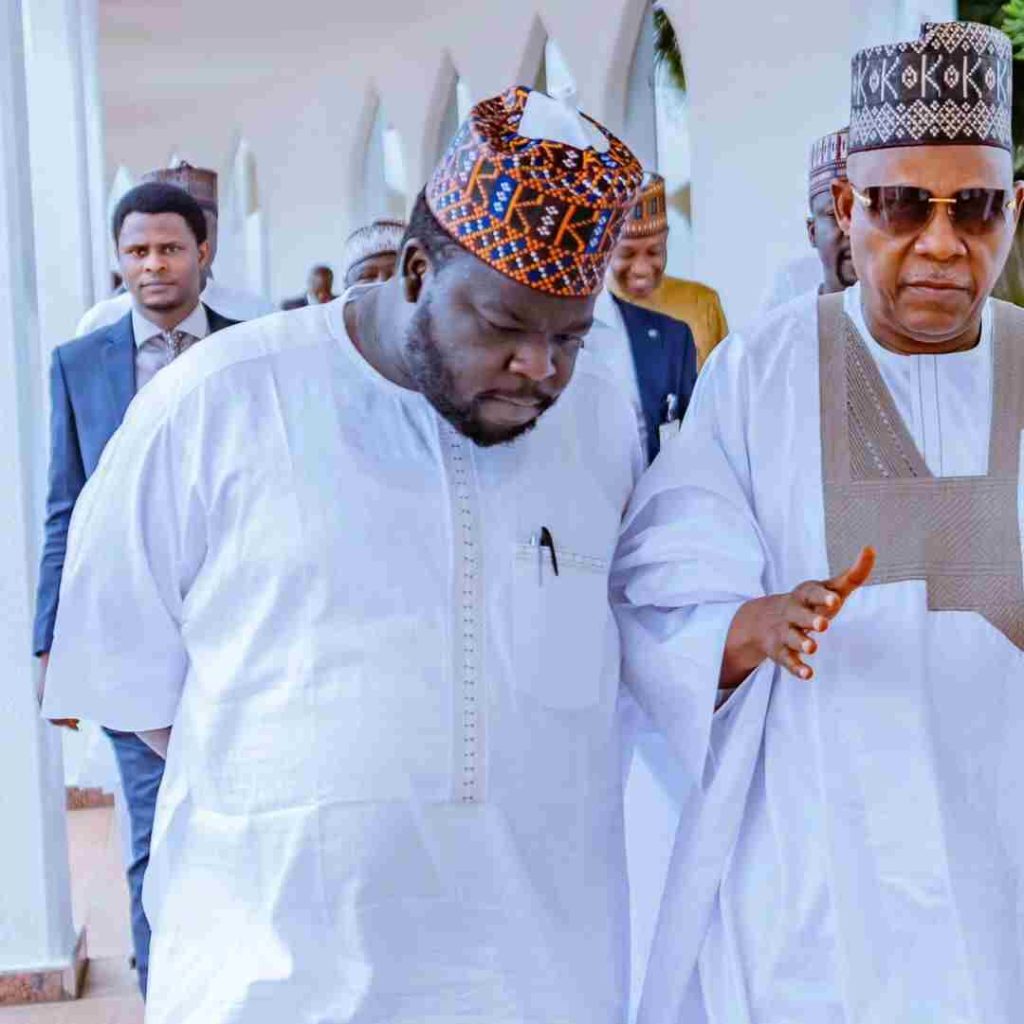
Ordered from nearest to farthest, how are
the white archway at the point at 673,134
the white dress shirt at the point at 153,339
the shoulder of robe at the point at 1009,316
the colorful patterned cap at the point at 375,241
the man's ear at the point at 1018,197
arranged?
the man's ear at the point at 1018,197, the shoulder of robe at the point at 1009,316, the white dress shirt at the point at 153,339, the colorful patterned cap at the point at 375,241, the white archway at the point at 673,134

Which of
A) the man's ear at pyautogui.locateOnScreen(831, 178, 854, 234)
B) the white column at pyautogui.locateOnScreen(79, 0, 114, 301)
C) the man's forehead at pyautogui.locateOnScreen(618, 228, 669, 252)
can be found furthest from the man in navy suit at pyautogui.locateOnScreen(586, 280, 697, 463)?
the white column at pyautogui.locateOnScreen(79, 0, 114, 301)

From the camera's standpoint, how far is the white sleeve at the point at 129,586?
9.27ft

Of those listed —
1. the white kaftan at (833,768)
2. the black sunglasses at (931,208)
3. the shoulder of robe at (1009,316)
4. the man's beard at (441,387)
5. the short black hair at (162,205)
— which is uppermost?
the short black hair at (162,205)

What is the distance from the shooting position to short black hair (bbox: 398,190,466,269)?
2662mm

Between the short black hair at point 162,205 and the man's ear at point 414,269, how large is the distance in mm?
2859

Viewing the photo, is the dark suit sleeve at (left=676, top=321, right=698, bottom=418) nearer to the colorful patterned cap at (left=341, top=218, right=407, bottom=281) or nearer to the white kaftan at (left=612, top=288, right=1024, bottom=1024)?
the white kaftan at (left=612, top=288, right=1024, bottom=1024)

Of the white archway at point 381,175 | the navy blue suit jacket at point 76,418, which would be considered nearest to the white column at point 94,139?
the navy blue suit jacket at point 76,418

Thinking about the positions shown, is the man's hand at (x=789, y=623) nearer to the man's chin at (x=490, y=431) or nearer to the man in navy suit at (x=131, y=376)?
the man's chin at (x=490, y=431)

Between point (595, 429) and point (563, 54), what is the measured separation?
12.7 m

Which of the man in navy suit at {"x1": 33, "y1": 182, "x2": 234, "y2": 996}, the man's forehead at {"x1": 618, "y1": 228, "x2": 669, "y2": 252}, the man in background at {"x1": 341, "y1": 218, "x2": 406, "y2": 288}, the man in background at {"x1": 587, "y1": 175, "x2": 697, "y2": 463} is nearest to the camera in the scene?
the man in navy suit at {"x1": 33, "y1": 182, "x2": 234, "y2": 996}

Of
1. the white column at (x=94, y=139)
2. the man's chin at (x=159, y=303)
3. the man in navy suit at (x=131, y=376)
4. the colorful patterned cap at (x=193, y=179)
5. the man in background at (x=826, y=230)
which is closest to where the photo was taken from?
the man in navy suit at (x=131, y=376)

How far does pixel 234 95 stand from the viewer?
25906 millimetres

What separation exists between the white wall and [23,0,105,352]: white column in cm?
390

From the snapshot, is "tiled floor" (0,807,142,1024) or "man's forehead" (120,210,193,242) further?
"tiled floor" (0,807,142,1024)
